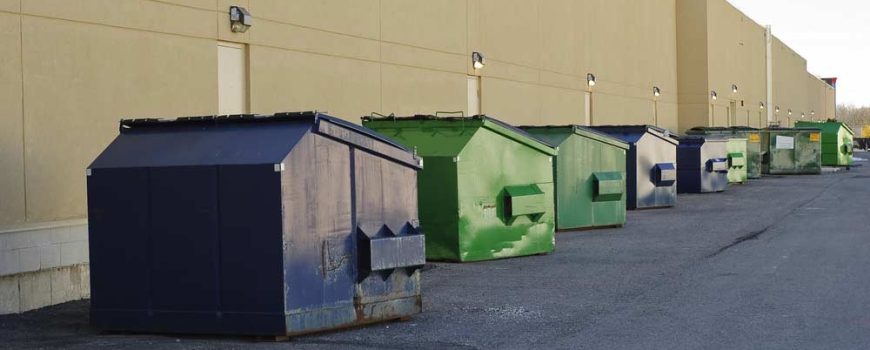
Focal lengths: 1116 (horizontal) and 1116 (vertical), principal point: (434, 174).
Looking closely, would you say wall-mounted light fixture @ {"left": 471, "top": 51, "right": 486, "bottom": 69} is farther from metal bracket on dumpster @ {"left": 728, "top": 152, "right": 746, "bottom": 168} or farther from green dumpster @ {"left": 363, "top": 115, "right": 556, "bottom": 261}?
metal bracket on dumpster @ {"left": 728, "top": 152, "right": 746, "bottom": 168}

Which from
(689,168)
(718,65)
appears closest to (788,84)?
(718,65)

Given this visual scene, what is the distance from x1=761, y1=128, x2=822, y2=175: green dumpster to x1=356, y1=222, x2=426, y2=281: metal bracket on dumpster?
30542mm

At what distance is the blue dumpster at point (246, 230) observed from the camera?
803cm

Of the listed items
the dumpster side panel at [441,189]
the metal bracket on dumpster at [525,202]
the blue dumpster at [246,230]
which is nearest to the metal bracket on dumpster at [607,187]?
the metal bracket on dumpster at [525,202]

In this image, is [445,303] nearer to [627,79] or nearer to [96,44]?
[96,44]

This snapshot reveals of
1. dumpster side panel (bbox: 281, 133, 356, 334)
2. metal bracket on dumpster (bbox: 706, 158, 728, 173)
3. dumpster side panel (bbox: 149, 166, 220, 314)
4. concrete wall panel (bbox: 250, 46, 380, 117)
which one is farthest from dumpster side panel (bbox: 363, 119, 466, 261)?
metal bracket on dumpster (bbox: 706, 158, 728, 173)

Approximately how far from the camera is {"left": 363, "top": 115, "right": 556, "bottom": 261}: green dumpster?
42.9ft

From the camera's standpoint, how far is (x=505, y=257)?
44.3ft

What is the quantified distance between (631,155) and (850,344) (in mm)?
13827

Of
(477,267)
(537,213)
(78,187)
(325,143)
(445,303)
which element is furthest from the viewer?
(537,213)

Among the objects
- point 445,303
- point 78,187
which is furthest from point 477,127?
point 78,187

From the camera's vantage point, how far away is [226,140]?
850 centimetres

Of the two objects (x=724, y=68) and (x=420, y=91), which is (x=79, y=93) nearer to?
(x=420, y=91)

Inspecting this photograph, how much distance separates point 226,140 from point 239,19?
18.8 feet
